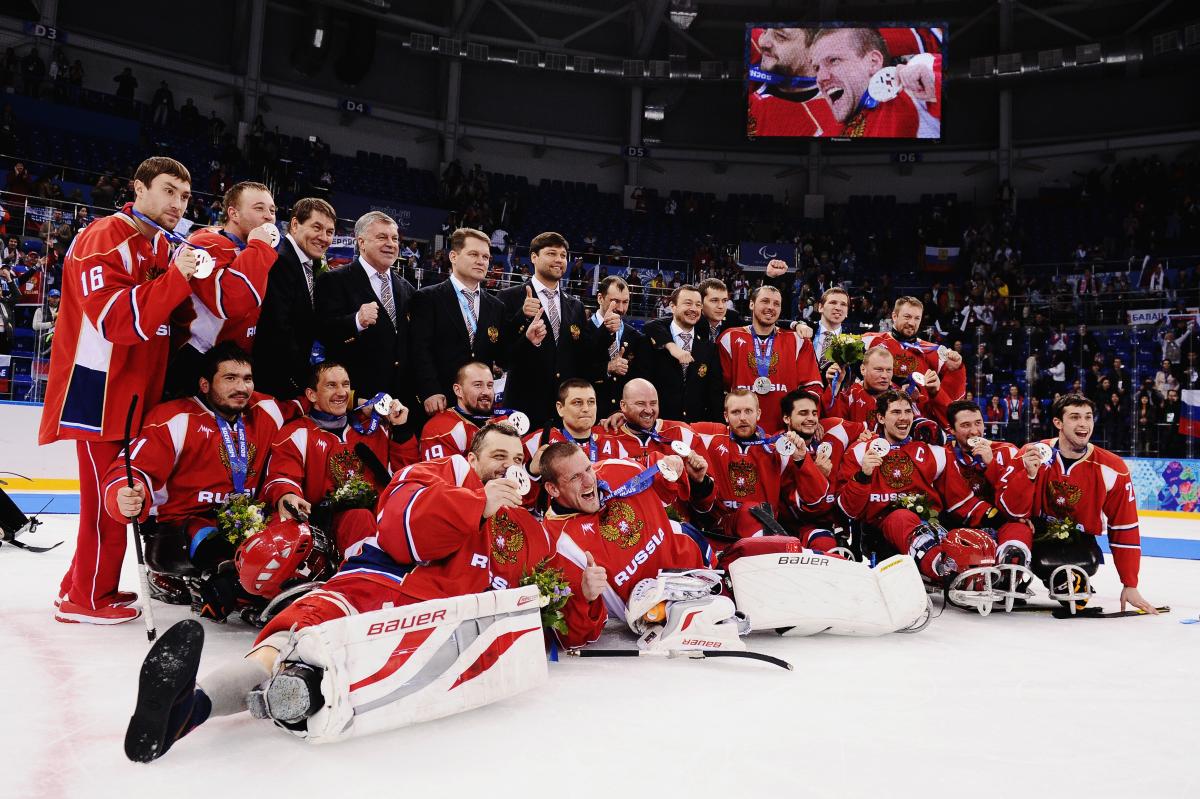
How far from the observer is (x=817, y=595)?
13.6 ft

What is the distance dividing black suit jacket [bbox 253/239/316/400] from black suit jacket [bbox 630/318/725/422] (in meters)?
2.35

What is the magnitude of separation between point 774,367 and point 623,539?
275 centimetres

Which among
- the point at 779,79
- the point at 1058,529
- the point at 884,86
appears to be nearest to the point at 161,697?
the point at 1058,529

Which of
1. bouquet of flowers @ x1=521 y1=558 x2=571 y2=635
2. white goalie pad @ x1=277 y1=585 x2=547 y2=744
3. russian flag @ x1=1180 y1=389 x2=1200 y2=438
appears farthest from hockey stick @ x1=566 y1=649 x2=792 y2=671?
russian flag @ x1=1180 y1=389 x2=1200 y2=438

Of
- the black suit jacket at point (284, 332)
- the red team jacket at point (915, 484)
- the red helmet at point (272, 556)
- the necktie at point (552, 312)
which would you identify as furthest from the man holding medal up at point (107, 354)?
the red team jacket at point (915, 484)

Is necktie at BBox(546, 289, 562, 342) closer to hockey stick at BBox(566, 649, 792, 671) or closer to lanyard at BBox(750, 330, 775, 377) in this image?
lanyard at BBox(750, 330, 775, 377)

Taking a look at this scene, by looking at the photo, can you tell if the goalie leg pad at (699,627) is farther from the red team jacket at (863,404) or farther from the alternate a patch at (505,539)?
the red team jacket at (863,404)

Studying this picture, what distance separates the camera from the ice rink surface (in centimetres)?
233

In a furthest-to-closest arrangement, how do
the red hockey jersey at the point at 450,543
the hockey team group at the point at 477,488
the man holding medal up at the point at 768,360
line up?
the man holding medal up at the point at 768,360
the red hockey jersey at the point at 450,543
the hockey team group at the point at 477,488

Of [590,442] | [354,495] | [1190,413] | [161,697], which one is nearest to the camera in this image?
[161,697]

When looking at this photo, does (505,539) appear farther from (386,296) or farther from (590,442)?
(386,296)

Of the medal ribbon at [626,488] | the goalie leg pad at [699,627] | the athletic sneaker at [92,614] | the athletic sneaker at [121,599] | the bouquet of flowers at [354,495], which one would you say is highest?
the medal ribbon at [626,488]

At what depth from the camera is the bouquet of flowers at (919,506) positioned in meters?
5.34

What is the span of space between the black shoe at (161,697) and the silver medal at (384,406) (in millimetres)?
2153
